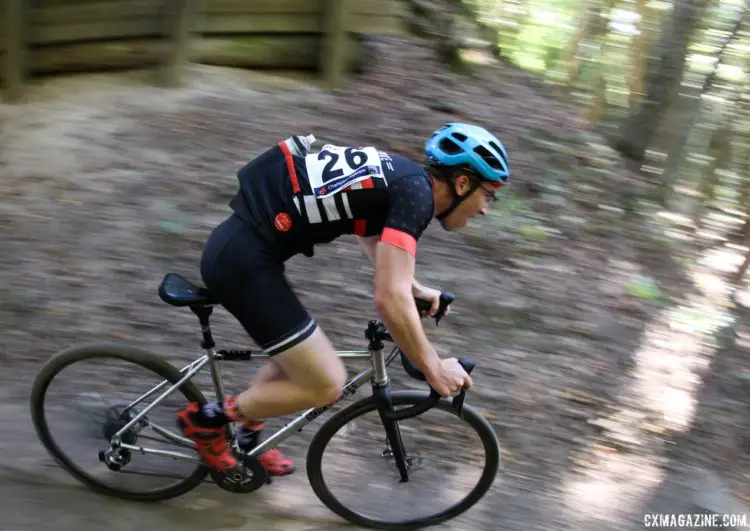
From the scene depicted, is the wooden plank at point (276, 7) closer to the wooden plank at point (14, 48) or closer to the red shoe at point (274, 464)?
the wooden plank at point (14, 48)

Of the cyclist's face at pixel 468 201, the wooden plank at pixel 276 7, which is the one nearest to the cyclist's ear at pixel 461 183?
the cyclist's face at pixel 468 201

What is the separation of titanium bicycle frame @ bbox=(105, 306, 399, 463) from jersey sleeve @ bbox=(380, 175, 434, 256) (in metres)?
0.59

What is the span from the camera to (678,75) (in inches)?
245

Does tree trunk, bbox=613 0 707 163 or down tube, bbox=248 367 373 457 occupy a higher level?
tree trunk, bbox=613 0 707 163

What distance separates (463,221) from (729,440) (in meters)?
2.61

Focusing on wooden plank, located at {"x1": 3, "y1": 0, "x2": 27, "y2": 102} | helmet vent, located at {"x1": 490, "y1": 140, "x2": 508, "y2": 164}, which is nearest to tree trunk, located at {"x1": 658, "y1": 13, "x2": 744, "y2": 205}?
helmet vent, located at {"x1": 490, "y1": 140, "x2": 508, "y2": 164}

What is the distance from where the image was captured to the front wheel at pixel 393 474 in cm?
320

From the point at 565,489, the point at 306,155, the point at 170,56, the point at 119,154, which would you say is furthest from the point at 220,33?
the point at 565,489

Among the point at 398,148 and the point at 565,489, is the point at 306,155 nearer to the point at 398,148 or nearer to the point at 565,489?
the point at 565,489

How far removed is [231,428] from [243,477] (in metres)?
0.25

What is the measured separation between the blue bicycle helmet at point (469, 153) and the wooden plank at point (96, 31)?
15.8 feet

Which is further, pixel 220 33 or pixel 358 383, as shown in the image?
pixel 220 33

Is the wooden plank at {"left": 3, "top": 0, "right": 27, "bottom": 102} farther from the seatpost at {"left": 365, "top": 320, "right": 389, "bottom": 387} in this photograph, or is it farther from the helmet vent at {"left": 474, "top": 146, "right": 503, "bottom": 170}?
the helmet vent at {"left": 474, "top": 146, "right": 503, "bottom": 170}

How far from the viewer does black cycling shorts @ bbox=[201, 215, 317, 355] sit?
2.64 metres
